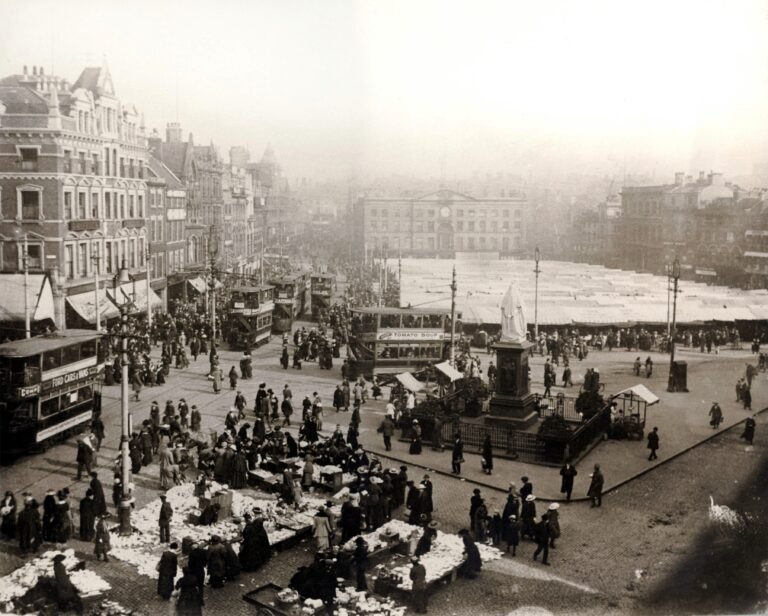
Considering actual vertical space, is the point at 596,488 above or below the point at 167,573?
below

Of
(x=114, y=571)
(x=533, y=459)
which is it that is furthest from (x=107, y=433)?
(x=533, y=459)

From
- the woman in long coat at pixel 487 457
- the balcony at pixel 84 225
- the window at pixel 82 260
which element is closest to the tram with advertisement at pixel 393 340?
the woman in long coat at pixel 487 457

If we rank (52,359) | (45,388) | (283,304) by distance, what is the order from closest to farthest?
(45,388), (52,359), (283,304)

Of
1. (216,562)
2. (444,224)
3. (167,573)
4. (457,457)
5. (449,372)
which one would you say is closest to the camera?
(167,573)

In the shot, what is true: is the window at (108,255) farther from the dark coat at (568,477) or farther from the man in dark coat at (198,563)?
the man in dark coat at (198,563)

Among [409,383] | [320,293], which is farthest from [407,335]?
[320,293]

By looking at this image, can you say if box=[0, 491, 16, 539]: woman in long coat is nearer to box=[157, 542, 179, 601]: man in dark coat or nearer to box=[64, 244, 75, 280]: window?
box=[157, 542, 179, 601]: man in dark coat

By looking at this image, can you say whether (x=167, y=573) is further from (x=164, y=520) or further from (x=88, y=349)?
(x=88, y=349)
